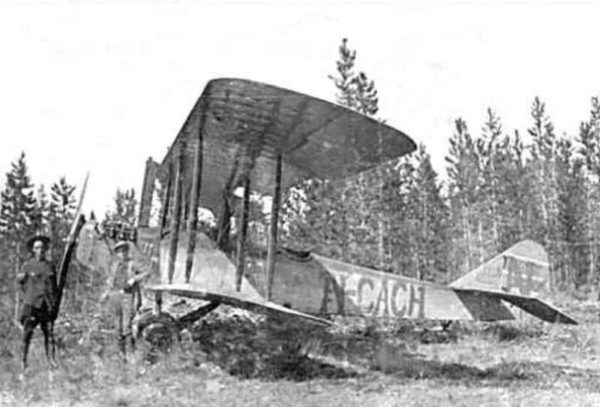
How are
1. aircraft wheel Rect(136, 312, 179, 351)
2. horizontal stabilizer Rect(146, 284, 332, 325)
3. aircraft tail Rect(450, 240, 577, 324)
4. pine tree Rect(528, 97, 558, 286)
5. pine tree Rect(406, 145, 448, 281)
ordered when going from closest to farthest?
1. horizontal stabilizer Rect(146, 284, 332, 325)
2. aircraft wheel Rect(136, 312, 179, 351)
3. aircraft tail Rect(450, 240, 577, 324)
4. pine tree Rect(406, 145, 448, 281)
5. pine tree Rect(528, 97, 558, 286)

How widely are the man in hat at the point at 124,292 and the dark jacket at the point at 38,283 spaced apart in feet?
3.09

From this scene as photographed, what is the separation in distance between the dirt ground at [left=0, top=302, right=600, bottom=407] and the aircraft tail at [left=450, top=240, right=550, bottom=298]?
2.59 ft

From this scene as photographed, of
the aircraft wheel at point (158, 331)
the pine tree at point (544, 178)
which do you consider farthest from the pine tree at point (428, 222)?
the aircraft wheel at point (158, 331)

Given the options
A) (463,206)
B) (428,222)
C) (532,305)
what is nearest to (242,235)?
(532,305)

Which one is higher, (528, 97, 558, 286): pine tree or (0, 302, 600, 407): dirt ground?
(528, 97, 558, 286): pine tree

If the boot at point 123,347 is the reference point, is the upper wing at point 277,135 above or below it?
above

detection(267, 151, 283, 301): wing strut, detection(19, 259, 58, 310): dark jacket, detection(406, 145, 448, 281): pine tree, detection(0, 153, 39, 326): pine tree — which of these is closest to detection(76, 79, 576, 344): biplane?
detection(267, 151, 283, 301): wing strut

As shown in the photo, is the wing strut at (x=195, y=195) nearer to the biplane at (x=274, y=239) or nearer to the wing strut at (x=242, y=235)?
the biplane at (x=274, y=239)

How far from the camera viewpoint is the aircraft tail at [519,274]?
29.1 feet

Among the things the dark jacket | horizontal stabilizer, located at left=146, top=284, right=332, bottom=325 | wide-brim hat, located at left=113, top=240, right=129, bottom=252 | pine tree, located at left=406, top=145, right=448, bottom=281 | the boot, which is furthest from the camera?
pine tree, located at left=406, top=145, right=448, bottom=281

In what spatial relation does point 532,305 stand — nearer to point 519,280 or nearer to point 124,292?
point 519,280

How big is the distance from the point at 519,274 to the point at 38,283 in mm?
6092

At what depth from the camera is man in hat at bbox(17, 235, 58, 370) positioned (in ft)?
22.0

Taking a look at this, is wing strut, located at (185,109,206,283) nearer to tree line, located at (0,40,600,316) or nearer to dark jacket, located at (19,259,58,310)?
dark jacket, located at (19,259,58,310)
